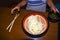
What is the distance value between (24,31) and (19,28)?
0.06 meters

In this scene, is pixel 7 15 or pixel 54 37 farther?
pixel 7 15

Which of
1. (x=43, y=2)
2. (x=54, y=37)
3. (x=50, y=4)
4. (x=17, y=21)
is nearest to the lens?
(x=54, y=37)

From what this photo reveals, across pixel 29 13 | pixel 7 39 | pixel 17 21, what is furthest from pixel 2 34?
pixel 29 13

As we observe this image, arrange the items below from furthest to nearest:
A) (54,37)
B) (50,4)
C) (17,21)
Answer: (50,4), (17,21), (54,37)

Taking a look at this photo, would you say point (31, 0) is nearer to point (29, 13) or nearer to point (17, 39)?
point (29, 13)

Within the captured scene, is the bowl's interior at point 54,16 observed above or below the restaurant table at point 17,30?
above

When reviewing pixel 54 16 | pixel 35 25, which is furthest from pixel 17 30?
pixel 54 16

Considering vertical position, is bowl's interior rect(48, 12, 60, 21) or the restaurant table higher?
bowl's interior rect(48, 12, 60, 21)

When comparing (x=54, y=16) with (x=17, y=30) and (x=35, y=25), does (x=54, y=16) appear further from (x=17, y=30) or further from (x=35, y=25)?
(x=17, y=30)

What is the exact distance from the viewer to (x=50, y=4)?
1559 millimetres

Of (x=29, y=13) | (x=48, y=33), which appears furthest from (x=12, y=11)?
(x=48, y=33)

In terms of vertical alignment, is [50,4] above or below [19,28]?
above

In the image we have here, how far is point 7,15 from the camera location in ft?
4.56

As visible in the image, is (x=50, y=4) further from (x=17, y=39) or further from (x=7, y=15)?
(x=17, y=39)
